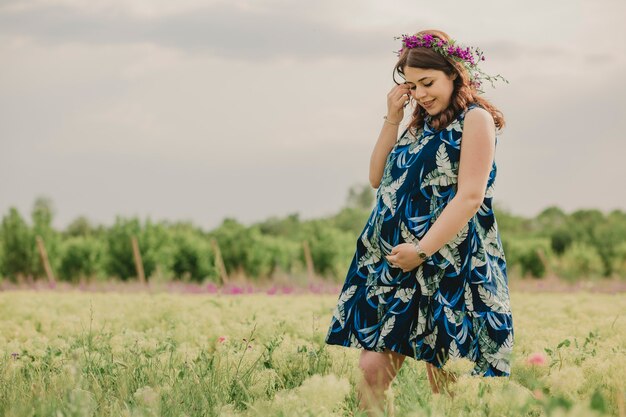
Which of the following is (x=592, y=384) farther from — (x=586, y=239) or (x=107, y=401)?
(x=586, y=239)

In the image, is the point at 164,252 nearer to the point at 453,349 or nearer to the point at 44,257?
the point at 44,257

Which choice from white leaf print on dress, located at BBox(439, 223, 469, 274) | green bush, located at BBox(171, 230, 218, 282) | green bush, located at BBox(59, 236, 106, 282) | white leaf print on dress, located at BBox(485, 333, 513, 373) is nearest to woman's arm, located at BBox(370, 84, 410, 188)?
white leaf print on dress, located at BBox(439, 223, 469, 274)

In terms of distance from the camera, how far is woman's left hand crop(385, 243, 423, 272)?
10.3 feet

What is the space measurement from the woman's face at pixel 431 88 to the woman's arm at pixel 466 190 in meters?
0.16

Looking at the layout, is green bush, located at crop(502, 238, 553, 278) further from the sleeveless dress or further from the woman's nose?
the woman's nose

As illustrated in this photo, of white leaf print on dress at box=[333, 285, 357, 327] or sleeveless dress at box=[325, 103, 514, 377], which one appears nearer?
sleeveless dress at box=[325, 103, 514, 377]


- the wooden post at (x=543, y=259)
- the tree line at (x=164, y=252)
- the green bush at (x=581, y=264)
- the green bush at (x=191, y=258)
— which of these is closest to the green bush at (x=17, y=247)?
the tree line at (x=164, y=252)

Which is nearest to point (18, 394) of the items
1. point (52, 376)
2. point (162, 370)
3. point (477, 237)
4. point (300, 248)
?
point (52, 376)

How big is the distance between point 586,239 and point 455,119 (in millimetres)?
25669

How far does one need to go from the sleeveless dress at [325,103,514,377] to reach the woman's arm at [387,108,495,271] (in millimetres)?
73

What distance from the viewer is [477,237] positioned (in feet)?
11.0

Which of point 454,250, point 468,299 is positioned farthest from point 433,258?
point 468,299

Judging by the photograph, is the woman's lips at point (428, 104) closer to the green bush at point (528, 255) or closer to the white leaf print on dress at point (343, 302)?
the white leaf print on dress at point (343, 302)

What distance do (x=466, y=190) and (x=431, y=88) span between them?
0.50 metres
